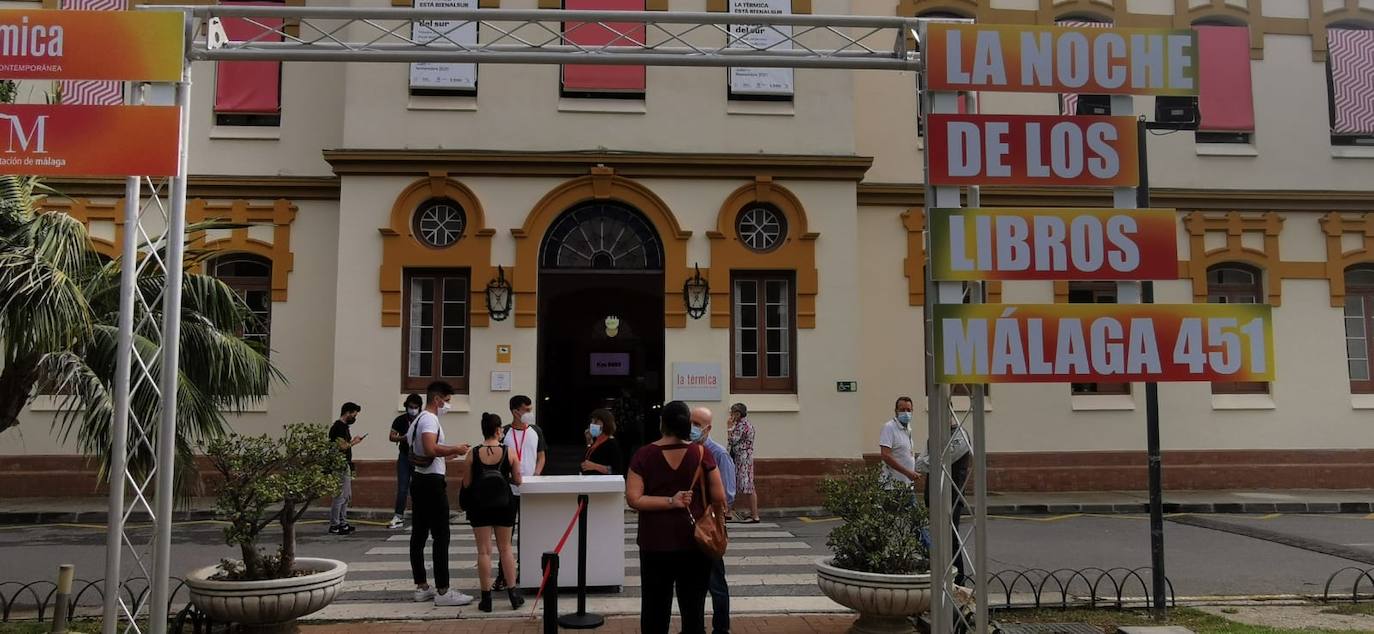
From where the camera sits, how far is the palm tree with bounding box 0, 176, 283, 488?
691cm

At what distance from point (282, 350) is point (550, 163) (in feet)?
17.7

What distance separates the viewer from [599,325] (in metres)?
19.1

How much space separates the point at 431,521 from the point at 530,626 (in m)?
A: 1.39

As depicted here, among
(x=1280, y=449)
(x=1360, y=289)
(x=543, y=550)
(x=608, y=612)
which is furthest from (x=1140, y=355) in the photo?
(x=1360, y=289)

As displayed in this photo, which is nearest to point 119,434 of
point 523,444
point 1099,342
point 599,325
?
point 523,444

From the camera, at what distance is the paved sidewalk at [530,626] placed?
24.8 feet

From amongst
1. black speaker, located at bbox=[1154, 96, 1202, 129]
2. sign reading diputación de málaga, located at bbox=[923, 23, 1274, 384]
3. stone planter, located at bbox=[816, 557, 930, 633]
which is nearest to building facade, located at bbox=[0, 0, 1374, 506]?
black speaker, located at bbox=[1154, 96, 1202, 129]

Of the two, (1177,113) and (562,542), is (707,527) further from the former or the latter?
(1177,113)

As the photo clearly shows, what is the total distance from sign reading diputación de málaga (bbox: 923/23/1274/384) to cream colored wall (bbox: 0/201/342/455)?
11.6 meters

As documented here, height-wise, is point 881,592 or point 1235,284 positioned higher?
point 1235,284

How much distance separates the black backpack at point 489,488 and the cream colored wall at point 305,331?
795cm

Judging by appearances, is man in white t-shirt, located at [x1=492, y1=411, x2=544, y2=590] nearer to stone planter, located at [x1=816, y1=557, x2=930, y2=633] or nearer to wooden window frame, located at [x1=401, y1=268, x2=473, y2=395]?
stone planter, located at [x1=816, y1=557, x2=930, y2=633]

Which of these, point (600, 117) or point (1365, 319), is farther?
point (1365, 319)

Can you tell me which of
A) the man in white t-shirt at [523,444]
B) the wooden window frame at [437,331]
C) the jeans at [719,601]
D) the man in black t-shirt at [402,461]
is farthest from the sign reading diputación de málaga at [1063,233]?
the wooden window frame at [437,331]
